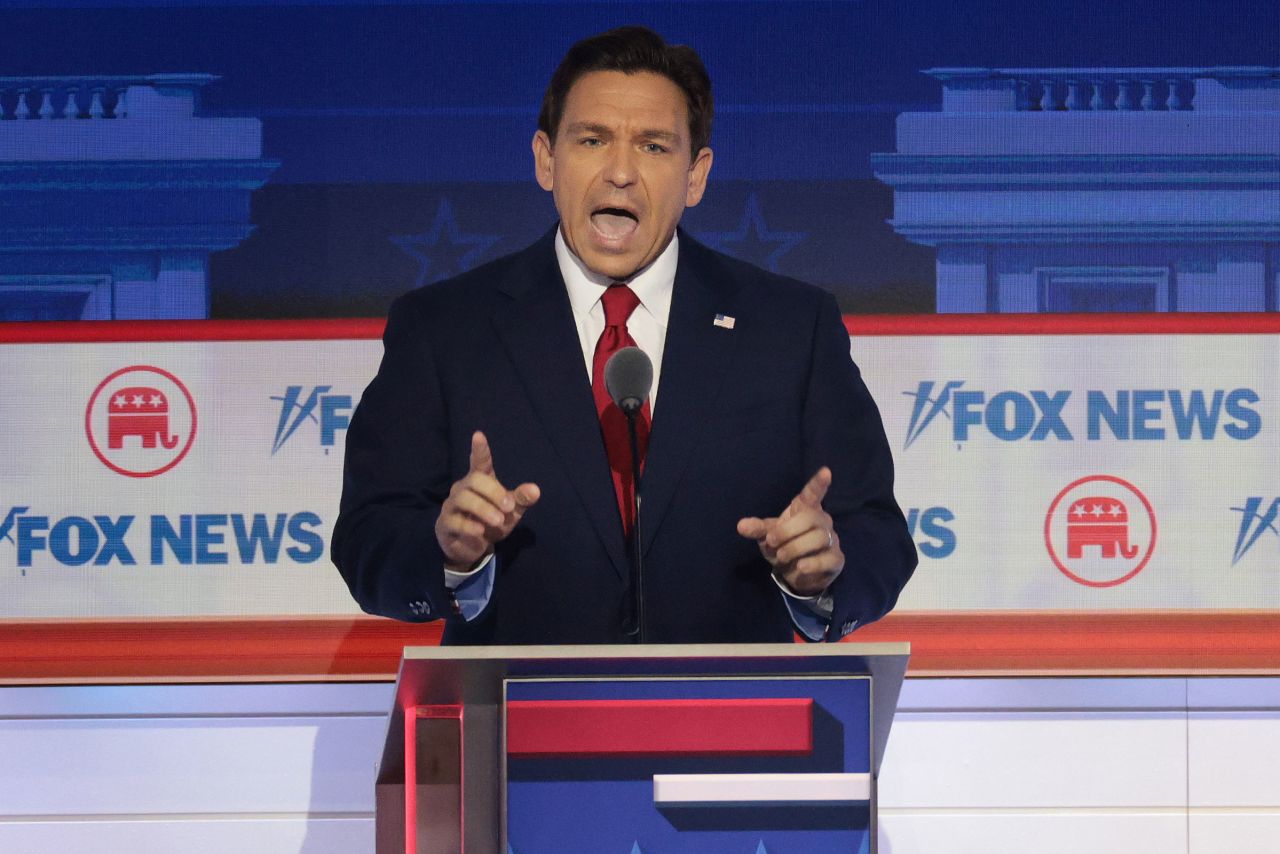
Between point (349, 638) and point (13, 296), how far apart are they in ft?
3.46

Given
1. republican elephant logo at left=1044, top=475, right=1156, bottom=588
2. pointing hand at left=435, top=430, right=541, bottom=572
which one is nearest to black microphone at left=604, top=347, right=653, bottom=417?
pointing hand at left=435, top=430, right=541, bottom=572

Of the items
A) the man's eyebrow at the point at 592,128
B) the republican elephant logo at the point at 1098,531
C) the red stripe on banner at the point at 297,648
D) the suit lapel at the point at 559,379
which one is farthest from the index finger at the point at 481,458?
the republican elephant logo at the point at 1098,531

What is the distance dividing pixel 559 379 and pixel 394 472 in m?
0.27

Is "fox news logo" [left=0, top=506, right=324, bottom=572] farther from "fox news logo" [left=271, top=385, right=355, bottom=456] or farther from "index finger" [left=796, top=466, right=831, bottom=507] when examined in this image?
"index finger" [left=796, top=466, right=831, bottom=507]

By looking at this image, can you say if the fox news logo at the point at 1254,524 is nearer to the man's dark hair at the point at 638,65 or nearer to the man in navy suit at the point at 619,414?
the man in navy suit at the point at 619,414

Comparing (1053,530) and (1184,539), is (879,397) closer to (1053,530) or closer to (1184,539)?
(1053,530)

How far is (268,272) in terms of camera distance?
10.2 feet

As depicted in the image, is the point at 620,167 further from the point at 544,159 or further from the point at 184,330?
the point at 184,330

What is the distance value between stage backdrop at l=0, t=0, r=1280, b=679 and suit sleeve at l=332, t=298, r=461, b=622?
3.42ft

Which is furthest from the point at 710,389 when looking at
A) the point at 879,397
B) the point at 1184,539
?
the point at 1184,539

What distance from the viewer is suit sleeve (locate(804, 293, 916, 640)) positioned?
6.29ft

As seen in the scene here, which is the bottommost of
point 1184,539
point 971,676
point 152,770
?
point 152,770

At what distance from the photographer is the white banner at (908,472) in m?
3.09

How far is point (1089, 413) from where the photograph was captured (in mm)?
3121
